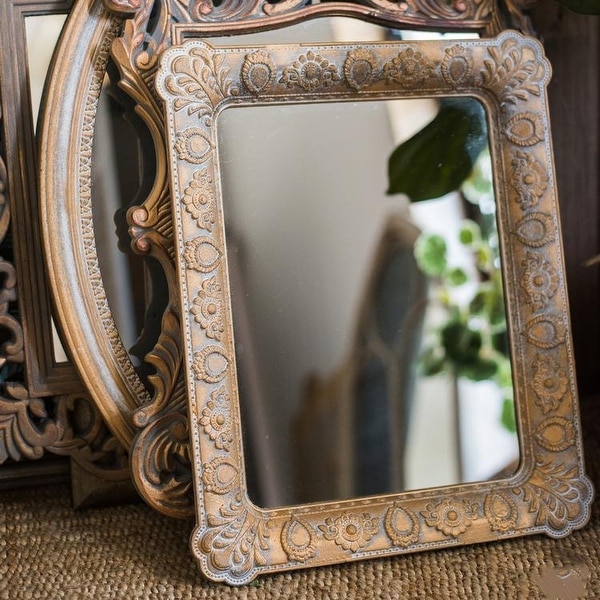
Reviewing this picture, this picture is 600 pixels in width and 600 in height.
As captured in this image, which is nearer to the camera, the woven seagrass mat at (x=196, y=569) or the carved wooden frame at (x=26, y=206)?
the woven seagrass mat at (x=196, y=569)

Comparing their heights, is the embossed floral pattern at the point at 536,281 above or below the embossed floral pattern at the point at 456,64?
below

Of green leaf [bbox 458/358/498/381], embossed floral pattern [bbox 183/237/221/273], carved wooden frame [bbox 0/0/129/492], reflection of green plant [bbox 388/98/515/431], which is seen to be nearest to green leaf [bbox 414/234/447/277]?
reflection of green plant [bbox 388/98/515/431]

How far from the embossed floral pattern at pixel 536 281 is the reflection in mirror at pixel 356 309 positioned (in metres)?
0.03

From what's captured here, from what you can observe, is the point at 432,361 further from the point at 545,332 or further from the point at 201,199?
the point at 201,199

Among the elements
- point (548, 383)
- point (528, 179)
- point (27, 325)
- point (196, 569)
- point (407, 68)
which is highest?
point (407, 68)

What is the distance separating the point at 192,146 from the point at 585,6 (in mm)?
461

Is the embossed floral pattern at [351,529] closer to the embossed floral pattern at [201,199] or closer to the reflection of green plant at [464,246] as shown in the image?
the reflection of green plant at [464,246]

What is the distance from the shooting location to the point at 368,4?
812 millimetres

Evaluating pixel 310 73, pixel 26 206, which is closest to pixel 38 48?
pixel 26 206

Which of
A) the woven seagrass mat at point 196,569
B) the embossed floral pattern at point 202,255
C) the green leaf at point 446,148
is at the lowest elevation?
the woven seagrass mat at point 196,569

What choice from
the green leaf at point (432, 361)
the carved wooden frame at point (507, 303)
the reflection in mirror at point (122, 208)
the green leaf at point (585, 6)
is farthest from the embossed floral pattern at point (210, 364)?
the green leaf at point (585, 6)

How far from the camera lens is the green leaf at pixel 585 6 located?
81cm

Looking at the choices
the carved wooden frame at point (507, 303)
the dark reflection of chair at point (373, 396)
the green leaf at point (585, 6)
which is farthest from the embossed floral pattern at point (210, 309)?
the green leaf at point (585, 6)

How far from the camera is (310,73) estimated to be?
2.49ft
